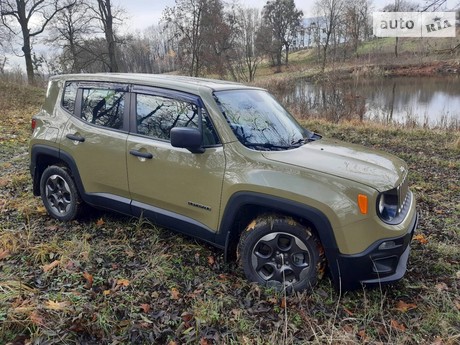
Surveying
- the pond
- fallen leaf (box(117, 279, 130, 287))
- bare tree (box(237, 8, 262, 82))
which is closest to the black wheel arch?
fallen leaf (box(117, 279, 130, 287))

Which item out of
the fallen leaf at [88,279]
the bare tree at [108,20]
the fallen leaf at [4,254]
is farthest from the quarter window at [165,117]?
the bare tree at [108,20]

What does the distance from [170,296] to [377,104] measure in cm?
1644

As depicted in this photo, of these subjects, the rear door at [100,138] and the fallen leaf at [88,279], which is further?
the rear door at [100,138]

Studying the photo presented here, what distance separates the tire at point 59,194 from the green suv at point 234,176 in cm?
2

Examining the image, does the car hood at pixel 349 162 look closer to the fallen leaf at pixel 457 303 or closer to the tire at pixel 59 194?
the fallen leaf at pixel 457 303

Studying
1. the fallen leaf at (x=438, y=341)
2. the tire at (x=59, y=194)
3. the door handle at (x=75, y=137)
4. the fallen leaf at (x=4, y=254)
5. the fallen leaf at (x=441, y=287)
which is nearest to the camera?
the fallen leaf at (x=438, y=341)

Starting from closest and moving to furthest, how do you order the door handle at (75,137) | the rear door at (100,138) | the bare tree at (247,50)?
the rear door at (100,138) < the door handle at (75,137) < the bare tree at (247,50)

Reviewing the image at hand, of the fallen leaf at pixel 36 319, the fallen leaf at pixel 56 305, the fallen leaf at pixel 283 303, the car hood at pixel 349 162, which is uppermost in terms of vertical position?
the car hood at pixel 349 162

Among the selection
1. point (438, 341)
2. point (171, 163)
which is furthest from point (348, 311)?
point (171, 163)

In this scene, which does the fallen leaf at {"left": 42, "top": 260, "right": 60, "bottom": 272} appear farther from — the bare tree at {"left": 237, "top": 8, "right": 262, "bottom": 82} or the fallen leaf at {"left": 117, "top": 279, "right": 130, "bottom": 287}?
the bare tree at {"left": 237, "top": 8, "right": 262, "bottom": 82}

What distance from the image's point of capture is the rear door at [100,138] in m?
3.66

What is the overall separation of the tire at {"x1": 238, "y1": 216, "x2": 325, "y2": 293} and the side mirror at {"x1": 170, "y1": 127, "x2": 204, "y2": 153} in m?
0.85

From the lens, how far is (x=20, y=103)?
14.9 metres

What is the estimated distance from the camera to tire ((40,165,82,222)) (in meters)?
4.12
